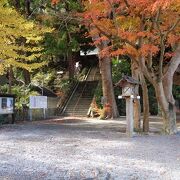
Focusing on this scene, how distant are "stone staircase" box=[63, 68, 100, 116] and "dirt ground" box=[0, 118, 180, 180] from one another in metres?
13.9

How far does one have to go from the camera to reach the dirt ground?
7.04 m

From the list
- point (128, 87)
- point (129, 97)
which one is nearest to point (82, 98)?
point (128, 87)

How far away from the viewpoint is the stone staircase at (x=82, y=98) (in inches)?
1066

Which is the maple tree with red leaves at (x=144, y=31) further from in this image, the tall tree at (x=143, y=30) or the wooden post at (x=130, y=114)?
the wooden post at (x=130, y=114)

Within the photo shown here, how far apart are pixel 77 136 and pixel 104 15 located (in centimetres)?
482

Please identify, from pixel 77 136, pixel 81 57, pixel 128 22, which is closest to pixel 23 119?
pixel 77 136

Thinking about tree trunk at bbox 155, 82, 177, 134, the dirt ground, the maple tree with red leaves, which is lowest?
the dirt ground

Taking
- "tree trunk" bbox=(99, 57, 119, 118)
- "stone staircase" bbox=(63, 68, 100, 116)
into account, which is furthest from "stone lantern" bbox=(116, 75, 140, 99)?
"stone staircase" bbox=(63, 68, 100, 116)

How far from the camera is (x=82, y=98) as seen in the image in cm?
2898

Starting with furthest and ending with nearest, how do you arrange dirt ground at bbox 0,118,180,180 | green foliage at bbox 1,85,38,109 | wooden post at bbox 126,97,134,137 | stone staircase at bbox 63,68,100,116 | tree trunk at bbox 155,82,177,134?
stone staircase at bbox 63,68,100,116 < green foliage at bbox 1,85,38,109 < tree trunk at bbox 155,82,177,134 < wooden post at bbox 126,97,134,137 < dirt ground at bbox 0,118,180,180

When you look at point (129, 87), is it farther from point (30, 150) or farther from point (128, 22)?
point (30, 150)

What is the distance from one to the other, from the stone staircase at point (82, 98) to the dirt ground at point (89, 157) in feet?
45.5

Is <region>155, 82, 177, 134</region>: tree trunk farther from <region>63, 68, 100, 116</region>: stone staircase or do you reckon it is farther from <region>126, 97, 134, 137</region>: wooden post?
<region>63, 68, 100, 116</region>: stone staircase

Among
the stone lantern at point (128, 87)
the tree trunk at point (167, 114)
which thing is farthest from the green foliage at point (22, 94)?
the tree trunk at point (167, 114)
